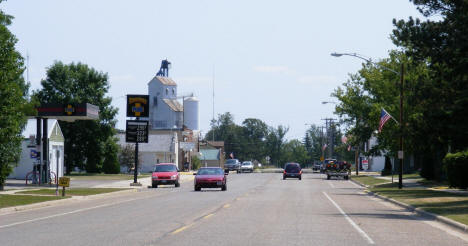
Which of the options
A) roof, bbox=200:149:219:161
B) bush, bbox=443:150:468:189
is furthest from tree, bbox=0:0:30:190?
roof, bbox=200:149:219:161

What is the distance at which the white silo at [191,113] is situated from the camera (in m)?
154

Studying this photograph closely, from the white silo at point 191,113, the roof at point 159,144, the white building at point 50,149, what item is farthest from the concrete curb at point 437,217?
the white silo at point 191,113

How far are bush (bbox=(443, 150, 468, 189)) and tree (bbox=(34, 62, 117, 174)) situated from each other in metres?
46.8

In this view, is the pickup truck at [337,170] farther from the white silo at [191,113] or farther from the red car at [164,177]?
the white silo at [191,113]

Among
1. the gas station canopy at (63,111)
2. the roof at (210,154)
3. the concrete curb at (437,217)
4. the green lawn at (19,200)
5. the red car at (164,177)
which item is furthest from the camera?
the roof at (210,154)

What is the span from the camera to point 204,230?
1639 centimetres

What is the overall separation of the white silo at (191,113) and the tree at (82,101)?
239 ft

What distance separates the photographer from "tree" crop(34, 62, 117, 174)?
259 ft

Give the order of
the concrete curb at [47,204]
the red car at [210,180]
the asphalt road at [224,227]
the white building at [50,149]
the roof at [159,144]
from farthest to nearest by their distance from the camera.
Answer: the roof at [159,144]
the white building at [50,149]
the red car at [210,180]
the concrete curb at [47,204]
the asphalt road at [224,227]

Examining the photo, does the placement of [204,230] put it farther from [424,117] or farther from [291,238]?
[424,117]

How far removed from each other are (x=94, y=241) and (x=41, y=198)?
58.4 ft

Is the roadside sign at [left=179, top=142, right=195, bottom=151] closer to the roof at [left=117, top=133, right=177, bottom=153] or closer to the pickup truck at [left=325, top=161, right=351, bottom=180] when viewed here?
the roof at [left=117, top=133, right=177, bottom=153]

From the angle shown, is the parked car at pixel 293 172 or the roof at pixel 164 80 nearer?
the parked car at pixel 293 172

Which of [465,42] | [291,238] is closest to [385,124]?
[465,42]
